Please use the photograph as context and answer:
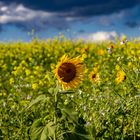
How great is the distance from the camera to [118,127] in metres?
→ 4.72

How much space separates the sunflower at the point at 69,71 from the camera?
3.65 meters

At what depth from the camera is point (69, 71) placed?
3738 mm

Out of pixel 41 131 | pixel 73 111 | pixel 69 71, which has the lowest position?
pixel 41 131

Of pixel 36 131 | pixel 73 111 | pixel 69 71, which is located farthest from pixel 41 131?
pixel 69 71

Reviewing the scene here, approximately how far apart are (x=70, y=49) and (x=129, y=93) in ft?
37.8

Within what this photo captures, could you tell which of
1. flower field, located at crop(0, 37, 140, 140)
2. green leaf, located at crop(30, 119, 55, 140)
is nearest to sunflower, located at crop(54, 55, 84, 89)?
flower field, located at crop(0, 37, 140, 140)

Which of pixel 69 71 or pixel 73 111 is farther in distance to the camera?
pixel 69 71

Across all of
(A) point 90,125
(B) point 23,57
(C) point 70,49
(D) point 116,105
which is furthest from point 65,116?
(C) point 70,49

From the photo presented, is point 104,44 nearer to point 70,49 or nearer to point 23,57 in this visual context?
point 70,49

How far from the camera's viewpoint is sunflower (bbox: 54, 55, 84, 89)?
3.65 meters

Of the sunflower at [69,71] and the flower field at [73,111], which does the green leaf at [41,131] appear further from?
the sunflower at [69,71]

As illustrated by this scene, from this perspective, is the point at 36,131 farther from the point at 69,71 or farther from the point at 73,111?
the point at 69,71

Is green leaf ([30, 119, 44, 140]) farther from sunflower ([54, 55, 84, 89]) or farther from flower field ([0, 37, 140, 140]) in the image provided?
sunflower ([54, 55, 84, 89])

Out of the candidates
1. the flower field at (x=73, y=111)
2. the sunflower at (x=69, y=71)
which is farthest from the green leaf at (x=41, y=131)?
the sunflower at (x=69, y=71)
